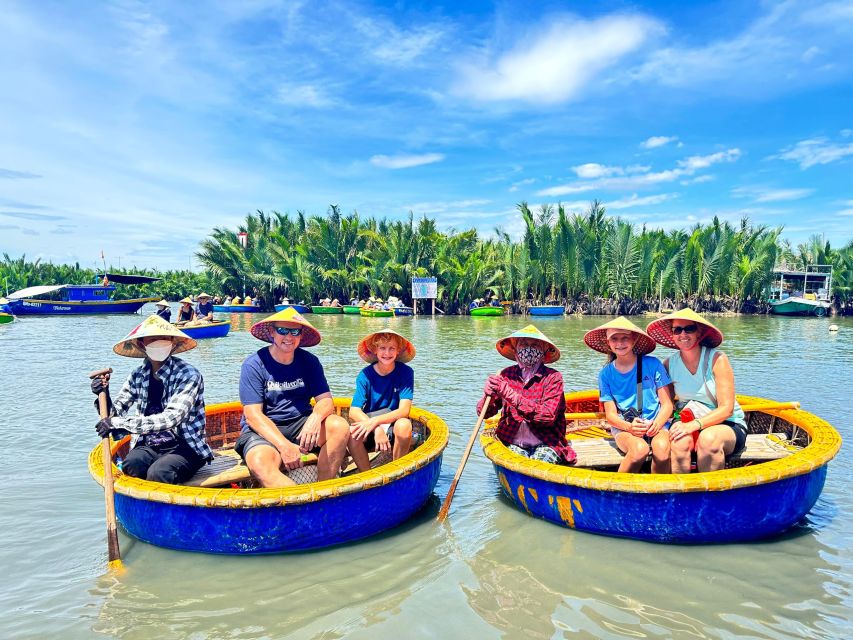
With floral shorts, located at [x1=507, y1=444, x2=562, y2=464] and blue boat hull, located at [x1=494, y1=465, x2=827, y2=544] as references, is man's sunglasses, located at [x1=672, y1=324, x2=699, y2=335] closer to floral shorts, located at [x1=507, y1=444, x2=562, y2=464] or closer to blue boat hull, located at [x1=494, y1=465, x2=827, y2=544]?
blue boat hull, located at [x1=494, y1=465, x2=827, y2=544]

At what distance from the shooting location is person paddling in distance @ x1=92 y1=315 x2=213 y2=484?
4.31 metres

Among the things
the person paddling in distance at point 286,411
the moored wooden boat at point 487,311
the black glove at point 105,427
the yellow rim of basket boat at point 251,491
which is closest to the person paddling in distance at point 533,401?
the yellow rim of basket boat at point 251,491

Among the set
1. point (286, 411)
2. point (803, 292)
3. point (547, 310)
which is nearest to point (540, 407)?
point (286, 411)

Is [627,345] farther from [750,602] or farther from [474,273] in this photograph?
[474,273]

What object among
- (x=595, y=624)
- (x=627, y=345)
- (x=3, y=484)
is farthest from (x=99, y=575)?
(x=627, y=345)

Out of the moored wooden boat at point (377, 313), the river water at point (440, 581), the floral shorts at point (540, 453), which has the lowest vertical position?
the river water at point (440, 581)

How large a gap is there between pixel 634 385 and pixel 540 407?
0.83 m

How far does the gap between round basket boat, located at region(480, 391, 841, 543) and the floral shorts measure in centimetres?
23

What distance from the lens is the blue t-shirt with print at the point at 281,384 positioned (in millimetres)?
4578

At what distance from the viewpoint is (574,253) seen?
1302 inches

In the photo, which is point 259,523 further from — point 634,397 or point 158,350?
point 634,397

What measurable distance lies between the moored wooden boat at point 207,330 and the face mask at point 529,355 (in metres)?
15.6

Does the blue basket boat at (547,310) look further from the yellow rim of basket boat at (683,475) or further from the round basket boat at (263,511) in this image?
the round basket boat at (263,511)

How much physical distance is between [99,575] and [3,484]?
2656 millimetres
